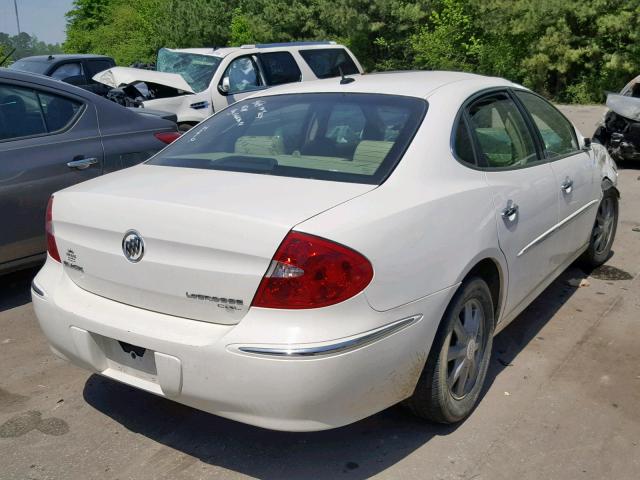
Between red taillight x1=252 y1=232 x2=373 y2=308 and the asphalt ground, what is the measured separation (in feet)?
2.76

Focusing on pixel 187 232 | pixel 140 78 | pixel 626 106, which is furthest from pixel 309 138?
pixel 626 106

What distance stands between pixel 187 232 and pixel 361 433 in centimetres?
129

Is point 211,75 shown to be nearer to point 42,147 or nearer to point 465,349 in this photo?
point 42,147

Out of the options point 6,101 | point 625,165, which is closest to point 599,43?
point 625,165

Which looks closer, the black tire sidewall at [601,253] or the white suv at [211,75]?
the black tire sidewall at [601,253]

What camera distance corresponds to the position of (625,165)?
10.7 meters

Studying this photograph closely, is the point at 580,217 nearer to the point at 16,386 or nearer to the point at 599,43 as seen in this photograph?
the point at 16,386

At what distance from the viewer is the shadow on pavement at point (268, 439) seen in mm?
3111

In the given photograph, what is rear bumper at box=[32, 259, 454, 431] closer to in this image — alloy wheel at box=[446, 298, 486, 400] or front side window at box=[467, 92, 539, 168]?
alloy wheel at box=[446, 298, 486, 400]

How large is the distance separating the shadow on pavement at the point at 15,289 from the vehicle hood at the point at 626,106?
7.86 metres

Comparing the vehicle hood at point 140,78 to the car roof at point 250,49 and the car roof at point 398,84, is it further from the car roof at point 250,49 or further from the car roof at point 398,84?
the car roof at point 398,84

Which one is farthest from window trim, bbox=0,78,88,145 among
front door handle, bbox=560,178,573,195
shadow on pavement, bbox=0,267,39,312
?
front door handle, bbox=560,178,573,195

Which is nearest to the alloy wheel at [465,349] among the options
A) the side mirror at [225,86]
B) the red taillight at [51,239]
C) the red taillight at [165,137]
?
the red taillight at [51,239]

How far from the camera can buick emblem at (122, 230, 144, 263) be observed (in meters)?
2.91
